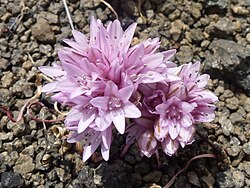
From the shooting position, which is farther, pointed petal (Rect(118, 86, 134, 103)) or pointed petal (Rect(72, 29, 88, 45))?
pointed petal (Rect(72, 29, 88, 45))

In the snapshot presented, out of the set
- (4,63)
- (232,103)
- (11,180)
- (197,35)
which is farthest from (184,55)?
(11,180)

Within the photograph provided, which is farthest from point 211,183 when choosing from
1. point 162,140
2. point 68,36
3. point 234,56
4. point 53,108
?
point 68,36

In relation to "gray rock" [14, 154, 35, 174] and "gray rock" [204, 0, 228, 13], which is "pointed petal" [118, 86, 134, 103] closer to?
"gray rock" [14, 154, 35, 174]

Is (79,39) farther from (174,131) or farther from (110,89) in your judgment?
(174,131)

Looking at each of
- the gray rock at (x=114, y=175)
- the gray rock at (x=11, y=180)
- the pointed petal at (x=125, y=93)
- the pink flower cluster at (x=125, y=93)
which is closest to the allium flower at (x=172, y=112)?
the pink flower cluster at (x=125, y=93)

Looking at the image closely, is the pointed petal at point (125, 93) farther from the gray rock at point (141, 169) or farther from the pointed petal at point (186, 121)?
the gray rock at point (141, 169)

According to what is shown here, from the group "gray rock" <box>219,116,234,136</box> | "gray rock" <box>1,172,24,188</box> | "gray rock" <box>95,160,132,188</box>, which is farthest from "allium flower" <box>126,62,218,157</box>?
"gray rock" <box>1,172,24,188</box>

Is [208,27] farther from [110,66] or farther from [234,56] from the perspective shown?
[110,66]
